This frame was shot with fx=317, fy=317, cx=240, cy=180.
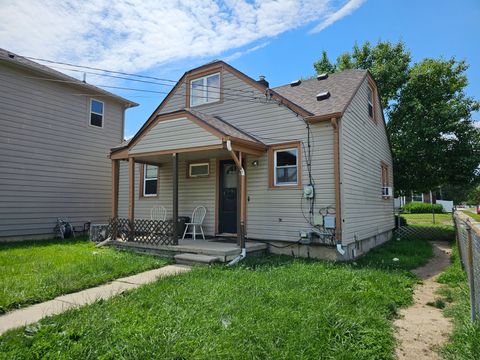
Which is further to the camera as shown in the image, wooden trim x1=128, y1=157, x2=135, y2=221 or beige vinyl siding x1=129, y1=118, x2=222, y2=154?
wooden trim x1=128, y1=157, x2=135, y2=221

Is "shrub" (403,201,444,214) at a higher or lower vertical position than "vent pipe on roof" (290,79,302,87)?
lower

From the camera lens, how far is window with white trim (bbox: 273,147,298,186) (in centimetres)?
845

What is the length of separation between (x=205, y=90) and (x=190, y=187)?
10.7 ft

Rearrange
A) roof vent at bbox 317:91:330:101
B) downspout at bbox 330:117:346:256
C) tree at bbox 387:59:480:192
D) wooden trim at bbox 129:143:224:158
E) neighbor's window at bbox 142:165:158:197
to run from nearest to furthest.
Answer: downspout at bbox 330:117:346:256 → wooden trim at bbox 129:143:224:158 → roof vent at bbox 317:91:330:101 → neighbor's window at bbox 142:165:158:197 → tree at bbox 387:59:480:192

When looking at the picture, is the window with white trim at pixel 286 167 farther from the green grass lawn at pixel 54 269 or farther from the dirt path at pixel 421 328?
the dirt path at pixel 421 328

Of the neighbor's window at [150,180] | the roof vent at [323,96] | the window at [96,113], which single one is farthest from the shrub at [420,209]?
the window at [96,113]

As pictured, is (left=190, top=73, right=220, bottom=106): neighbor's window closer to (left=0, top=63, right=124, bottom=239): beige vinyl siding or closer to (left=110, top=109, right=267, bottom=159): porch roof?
(left=110, top=109, right=267, bottom=159): porch roof

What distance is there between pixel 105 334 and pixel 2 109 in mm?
10154

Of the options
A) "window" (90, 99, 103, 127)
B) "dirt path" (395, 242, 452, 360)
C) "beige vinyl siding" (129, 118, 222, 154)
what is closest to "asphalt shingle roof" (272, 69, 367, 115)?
"beige vinyl siding" (129, 118, 222, 154)

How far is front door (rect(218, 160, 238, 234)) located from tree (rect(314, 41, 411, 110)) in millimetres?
10115

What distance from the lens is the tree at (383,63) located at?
16094 mm

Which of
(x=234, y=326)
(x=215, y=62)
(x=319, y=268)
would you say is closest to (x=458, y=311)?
(x=319, y=268)

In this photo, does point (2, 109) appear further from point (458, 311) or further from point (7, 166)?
point (458, 311)

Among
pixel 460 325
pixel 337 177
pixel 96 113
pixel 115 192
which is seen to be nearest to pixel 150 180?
pixel 115 192
